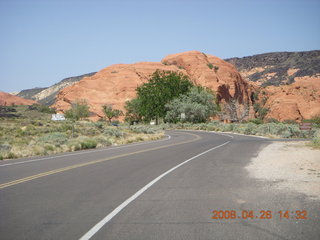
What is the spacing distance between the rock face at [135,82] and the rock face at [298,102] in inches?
540

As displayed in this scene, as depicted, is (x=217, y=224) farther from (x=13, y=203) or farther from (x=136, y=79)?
(x=136, y=79)

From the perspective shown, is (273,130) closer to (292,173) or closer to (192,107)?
(292,173)

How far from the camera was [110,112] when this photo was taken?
3669 inches

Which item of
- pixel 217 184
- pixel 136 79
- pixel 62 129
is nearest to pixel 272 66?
pixel 136 79

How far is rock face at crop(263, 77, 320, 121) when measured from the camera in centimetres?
9156

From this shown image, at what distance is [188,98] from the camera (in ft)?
252

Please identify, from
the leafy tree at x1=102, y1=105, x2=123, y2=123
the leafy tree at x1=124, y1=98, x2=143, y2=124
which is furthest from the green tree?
the leafy tree at x1=102, y1=105, x2=123, y2=123

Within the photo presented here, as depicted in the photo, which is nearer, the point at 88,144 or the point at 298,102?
the point at 88,144

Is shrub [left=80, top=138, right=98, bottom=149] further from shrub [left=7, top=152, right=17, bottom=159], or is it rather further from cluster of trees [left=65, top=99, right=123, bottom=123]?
cluster of trees [left=65, top=99, right=123, bottom=123]

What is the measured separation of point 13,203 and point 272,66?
147m

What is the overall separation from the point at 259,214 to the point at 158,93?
73629 mm

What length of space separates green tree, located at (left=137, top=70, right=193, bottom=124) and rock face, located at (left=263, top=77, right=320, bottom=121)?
94.9 ft

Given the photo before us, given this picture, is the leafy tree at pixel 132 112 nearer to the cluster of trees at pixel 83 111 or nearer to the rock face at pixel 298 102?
the cluster of trees at pixel 83 111

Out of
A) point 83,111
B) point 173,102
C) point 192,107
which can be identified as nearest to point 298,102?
point 192,107
